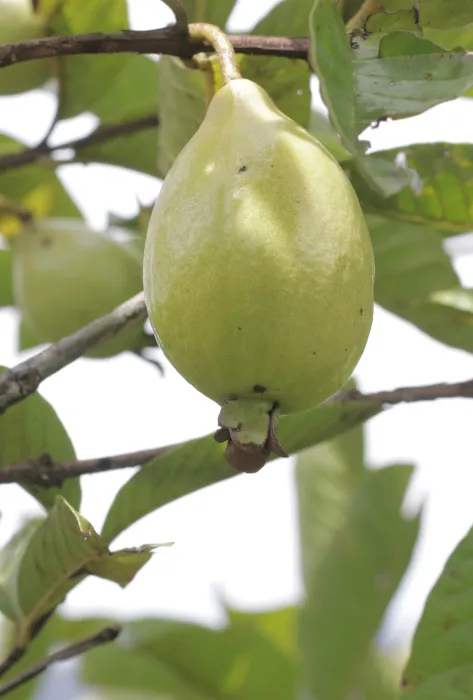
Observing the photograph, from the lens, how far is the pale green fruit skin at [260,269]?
2.39ft

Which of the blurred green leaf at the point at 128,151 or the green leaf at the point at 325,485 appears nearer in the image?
the blurred green leaf at the point at 128,151

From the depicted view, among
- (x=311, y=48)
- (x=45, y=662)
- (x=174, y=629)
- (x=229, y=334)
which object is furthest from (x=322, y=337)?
(x=174, y=629)

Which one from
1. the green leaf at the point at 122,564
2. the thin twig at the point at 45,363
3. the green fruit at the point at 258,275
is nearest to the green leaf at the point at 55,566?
the green leaf at the point at 122,564

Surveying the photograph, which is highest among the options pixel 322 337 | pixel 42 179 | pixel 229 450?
pixel 322 337

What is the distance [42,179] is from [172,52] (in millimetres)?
755

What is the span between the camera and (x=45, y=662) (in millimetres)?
1067

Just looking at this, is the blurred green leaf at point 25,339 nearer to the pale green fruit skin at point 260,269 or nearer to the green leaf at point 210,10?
the green leaf at point 210,10

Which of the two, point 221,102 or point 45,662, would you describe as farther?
point 45,662

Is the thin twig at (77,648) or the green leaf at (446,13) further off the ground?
the green leaf at (446,13)

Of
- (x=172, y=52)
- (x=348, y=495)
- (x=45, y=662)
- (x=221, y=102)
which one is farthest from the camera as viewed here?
(x=348, y=495)

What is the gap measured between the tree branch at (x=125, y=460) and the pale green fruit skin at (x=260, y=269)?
12.7 inches

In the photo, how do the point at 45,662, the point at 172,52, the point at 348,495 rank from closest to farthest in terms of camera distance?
the point at 172,52 < the point at 45,662 < the point at 348,495

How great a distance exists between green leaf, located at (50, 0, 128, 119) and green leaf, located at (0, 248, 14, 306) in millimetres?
260

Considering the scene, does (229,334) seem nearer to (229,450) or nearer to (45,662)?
(229,450)
